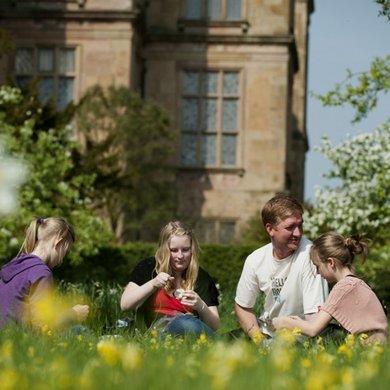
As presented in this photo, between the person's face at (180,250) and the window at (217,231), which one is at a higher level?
the person's face at (180,250)

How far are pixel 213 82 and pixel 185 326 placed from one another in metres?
24.2

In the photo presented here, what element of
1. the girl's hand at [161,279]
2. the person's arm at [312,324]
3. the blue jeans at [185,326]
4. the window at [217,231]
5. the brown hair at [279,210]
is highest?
the brown hair at [279,210]

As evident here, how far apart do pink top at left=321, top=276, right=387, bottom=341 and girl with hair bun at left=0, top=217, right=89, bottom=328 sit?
143cm

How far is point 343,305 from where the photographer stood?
6.79 meters

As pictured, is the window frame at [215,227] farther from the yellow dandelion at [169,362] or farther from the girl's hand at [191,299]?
the yellow dandelion at [169,362]

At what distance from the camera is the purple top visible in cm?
664

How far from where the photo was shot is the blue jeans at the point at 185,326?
7071 mm

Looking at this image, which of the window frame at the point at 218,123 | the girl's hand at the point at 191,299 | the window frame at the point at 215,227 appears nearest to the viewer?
the girl's hand at the point at 191,299

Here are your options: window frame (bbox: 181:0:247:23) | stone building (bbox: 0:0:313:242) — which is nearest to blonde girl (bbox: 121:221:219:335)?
stone building (bbox: 0:0:313:242)

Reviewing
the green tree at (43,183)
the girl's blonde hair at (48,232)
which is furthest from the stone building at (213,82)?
the girl's blonde hair at (48,232)

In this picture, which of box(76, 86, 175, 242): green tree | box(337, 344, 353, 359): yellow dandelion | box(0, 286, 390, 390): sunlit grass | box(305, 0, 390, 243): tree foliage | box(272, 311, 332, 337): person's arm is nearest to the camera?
box(0, 286, 390, 390): sunlit grass

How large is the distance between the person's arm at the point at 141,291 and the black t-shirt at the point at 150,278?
0.23ft

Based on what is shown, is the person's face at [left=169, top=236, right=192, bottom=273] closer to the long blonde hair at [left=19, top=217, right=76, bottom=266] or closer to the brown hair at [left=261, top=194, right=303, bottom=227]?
the brown hair at [left=261, top=194, right=303, bottom=227]

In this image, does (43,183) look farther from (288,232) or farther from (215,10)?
(288,232)
